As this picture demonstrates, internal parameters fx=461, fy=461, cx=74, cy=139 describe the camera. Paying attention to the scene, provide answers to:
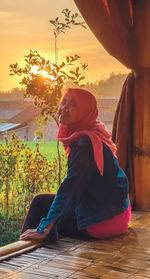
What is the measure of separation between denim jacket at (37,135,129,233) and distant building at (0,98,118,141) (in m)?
1.51

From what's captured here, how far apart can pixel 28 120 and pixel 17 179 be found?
57 cm

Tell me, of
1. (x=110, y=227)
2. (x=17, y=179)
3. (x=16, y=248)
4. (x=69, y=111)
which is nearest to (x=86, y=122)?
(x=69, y=111)

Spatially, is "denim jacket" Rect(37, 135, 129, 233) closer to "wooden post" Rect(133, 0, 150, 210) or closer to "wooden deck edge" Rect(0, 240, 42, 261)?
"wooden deck edge" Rect(0, 240, 42, 261)

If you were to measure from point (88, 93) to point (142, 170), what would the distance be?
1.28m

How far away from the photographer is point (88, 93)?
2250 mm

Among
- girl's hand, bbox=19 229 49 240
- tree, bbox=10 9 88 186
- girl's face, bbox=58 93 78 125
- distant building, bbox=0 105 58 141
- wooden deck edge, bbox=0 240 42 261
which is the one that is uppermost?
tree, bbox=10 9 88 186

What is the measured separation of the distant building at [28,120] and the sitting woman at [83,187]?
1.37 meters

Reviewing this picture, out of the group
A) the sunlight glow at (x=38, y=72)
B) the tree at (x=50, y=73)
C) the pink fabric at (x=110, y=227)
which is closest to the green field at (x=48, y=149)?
the tree at (x=50, y=73)

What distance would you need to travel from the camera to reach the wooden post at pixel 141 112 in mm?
3318

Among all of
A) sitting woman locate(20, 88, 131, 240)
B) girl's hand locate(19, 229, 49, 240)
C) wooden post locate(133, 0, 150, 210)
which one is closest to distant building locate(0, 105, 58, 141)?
wooden post locate(133, 0, 150, 210)

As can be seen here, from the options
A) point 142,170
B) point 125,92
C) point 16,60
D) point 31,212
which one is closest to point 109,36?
point 125,92

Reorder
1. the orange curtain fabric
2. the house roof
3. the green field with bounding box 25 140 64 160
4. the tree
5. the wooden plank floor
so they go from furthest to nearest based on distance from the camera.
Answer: the green field with bounding box 25 140 64 160 → the house roof → the tree → the orange curtain fabric → the wooden plank floor

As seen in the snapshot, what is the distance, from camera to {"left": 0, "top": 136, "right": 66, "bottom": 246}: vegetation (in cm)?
358

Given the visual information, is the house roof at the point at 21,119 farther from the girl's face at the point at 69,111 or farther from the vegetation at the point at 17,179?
the girl's face at the point at 69,111
